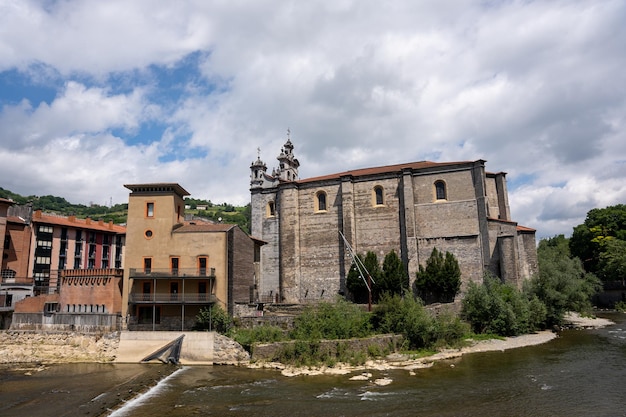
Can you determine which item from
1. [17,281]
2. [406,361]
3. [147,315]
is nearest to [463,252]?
[406,361]

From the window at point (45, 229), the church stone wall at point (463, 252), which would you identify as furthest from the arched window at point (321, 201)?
the window at point (45, 229)

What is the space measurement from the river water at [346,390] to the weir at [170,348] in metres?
0.89

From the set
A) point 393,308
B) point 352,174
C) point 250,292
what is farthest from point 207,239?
point 352,174

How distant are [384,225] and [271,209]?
11450 mm

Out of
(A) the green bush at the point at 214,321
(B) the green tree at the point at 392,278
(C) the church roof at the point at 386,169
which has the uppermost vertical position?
(C) the church roof at the point at 386,169

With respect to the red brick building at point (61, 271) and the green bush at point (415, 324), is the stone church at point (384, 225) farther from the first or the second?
the red brick building at point (61, 271)

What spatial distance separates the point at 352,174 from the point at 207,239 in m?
16.8

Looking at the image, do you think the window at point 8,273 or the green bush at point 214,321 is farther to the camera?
the window at point 8,273

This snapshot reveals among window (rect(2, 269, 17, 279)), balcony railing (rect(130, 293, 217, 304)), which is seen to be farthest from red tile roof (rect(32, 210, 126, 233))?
balcony railing (rect(130, 293, 217, 304))

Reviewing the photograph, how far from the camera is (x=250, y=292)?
3077 cm

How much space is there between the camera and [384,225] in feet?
125

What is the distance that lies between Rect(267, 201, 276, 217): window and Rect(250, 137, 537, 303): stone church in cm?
10

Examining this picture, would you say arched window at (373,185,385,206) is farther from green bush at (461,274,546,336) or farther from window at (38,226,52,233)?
window at (38,226,52,233)

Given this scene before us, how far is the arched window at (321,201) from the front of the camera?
134 feet
